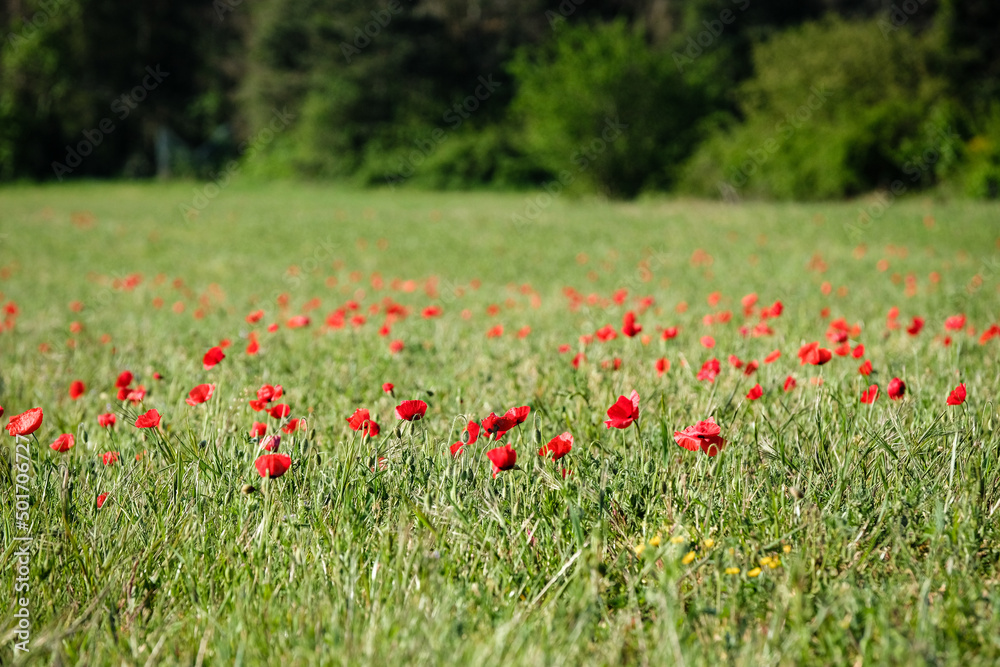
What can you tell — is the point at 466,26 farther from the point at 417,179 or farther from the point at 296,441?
the point at 296,441

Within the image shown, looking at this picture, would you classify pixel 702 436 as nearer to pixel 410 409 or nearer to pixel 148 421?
pixel 410 409

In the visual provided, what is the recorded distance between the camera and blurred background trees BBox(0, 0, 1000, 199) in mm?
21594

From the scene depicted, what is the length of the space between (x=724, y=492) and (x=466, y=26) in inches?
1798

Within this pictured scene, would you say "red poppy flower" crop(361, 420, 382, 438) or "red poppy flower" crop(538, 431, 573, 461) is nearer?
"red poppy flower" crop(538, 431, 573, 461)

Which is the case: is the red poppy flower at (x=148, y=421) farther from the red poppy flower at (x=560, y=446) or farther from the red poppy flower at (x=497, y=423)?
the red poppy flower at (x=560, y=446)

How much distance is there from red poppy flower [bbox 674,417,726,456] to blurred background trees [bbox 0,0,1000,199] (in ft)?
64.4

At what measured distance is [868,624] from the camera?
51.8 inches

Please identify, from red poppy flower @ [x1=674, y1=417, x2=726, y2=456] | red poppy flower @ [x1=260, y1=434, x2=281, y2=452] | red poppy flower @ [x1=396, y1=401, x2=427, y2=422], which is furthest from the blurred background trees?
red poppy flower @ [x1=260, y1=434, x2=281, y2=452]

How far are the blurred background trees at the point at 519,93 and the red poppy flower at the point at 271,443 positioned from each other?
2002cm

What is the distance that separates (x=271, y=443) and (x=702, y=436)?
111 centimetres

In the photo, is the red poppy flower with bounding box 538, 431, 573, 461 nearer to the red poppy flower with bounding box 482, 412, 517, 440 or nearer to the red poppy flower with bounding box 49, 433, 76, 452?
the red poppy flower with bounding box 482, 412, 517, 440

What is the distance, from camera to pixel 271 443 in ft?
6.37

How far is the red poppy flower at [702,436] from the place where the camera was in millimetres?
1571

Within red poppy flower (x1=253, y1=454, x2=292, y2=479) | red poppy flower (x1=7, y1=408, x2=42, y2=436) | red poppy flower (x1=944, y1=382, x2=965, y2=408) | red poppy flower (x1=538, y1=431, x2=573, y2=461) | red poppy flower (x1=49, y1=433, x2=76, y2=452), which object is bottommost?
red poppy flower (x1=49, y1=433, x2=76, y2=452)
